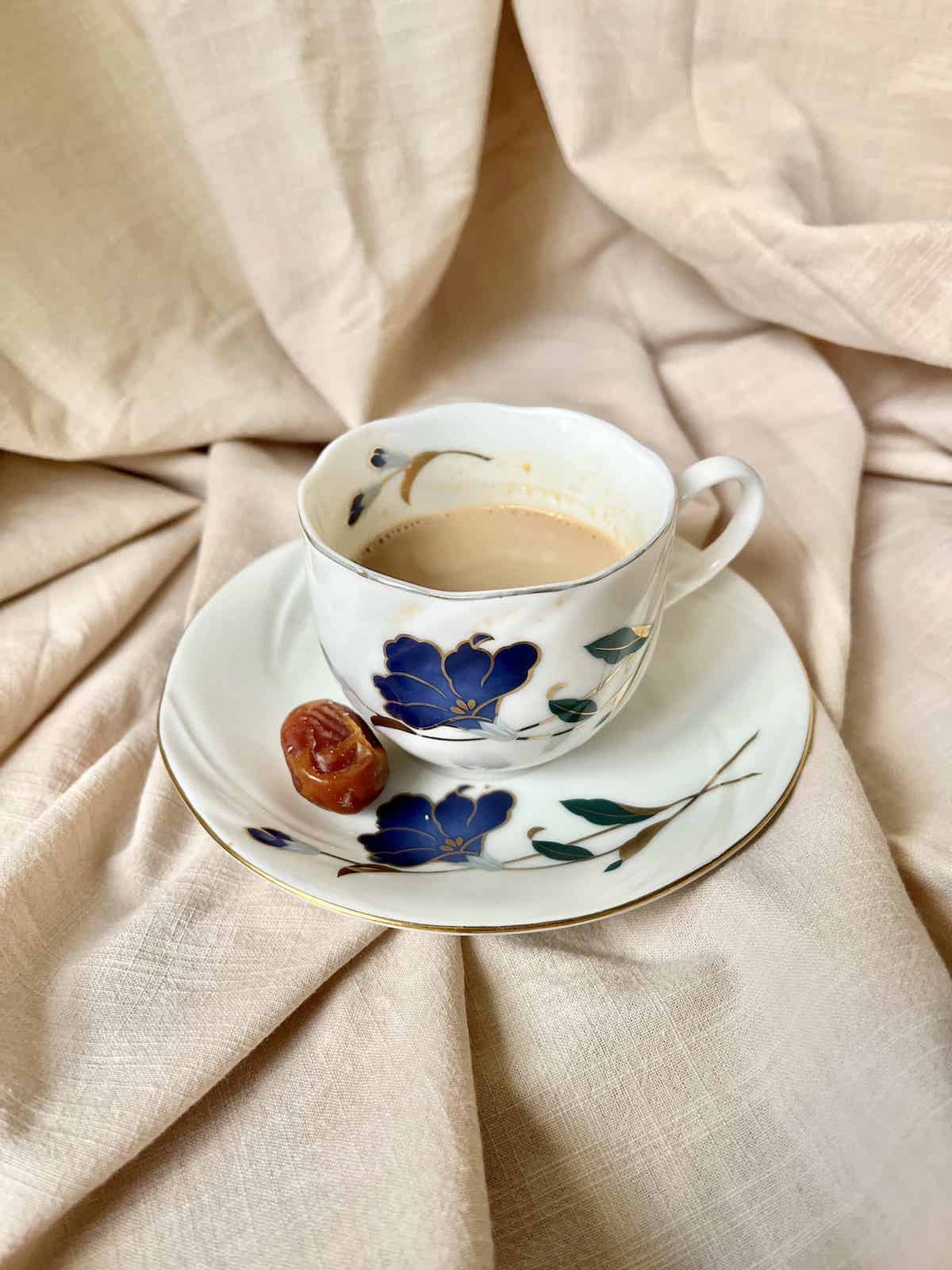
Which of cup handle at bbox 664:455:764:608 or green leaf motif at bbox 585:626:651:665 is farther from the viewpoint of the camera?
cup handle at bbox 664:455:764:608

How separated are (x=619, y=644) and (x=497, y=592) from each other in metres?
0.10

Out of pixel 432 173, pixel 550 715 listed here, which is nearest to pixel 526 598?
pixel 550 715

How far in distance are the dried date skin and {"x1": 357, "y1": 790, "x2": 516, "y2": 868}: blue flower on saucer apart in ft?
0.07

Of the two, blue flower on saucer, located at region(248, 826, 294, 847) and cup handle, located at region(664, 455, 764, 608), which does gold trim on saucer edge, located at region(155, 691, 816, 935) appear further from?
cup handle, located at region(664, 455, 764, 608)

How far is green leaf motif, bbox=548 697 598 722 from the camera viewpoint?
0.65 meters

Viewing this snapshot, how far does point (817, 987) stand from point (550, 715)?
0.21 metres

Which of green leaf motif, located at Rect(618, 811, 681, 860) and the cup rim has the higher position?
the cup rim

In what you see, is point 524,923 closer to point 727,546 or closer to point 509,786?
point 509,786

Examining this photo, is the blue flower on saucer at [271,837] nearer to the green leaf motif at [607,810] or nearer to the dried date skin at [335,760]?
the dried date skin at [335,760]

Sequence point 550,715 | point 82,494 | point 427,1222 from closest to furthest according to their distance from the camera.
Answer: point 427,1222 → point 550,715 → point 82,494

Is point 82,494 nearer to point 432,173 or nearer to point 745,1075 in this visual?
point 432,173

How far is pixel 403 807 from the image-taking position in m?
0.68

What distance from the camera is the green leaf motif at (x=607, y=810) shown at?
66 cm

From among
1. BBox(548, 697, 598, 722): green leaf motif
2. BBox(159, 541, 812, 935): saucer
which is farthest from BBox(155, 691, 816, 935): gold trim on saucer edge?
BBox(548, 697, 598, 722): green leaf motif
